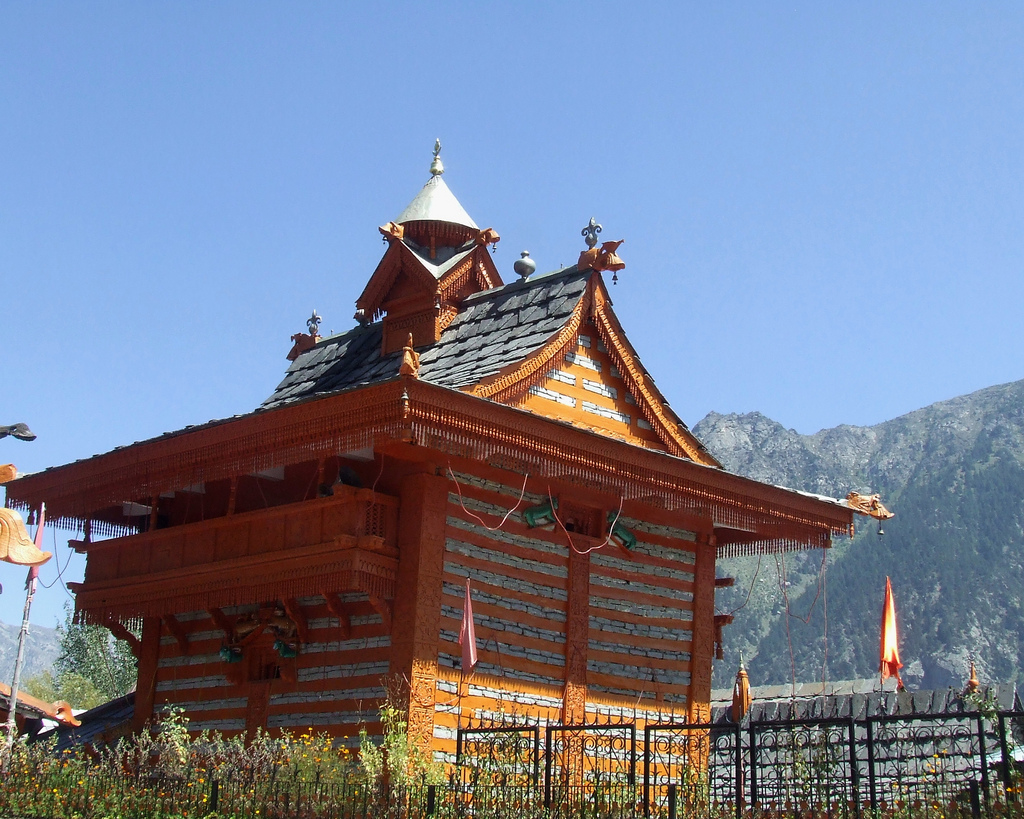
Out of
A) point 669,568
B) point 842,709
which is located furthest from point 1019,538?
point 669,568

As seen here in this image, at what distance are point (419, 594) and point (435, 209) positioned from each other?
9411 millimetres

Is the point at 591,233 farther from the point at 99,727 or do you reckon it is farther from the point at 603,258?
the point at 99,727

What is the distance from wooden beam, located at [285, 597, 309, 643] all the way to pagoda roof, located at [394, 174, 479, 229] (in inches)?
329

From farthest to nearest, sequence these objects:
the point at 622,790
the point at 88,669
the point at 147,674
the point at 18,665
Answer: the point at 88,669
the point at 18,665
the point at 147,674
the point at 622,790

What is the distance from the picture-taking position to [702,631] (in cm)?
2423

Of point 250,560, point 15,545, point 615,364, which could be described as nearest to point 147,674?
point 250,560

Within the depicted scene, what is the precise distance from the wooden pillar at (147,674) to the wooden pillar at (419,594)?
701 centimetres

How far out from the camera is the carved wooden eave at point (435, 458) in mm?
18969

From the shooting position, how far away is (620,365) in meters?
23.9

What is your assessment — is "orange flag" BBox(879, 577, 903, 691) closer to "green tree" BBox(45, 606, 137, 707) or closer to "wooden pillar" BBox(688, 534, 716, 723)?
"wooden pillar" BBox(688, 534, 716, 723)

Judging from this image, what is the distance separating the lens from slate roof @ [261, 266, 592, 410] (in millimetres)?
22578

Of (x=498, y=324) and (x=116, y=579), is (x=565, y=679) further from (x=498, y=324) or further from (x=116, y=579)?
Result: (x=116, y=579)

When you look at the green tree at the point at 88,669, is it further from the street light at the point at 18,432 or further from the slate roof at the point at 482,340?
the street light at the point at 18,432

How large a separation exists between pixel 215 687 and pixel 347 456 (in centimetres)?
522
